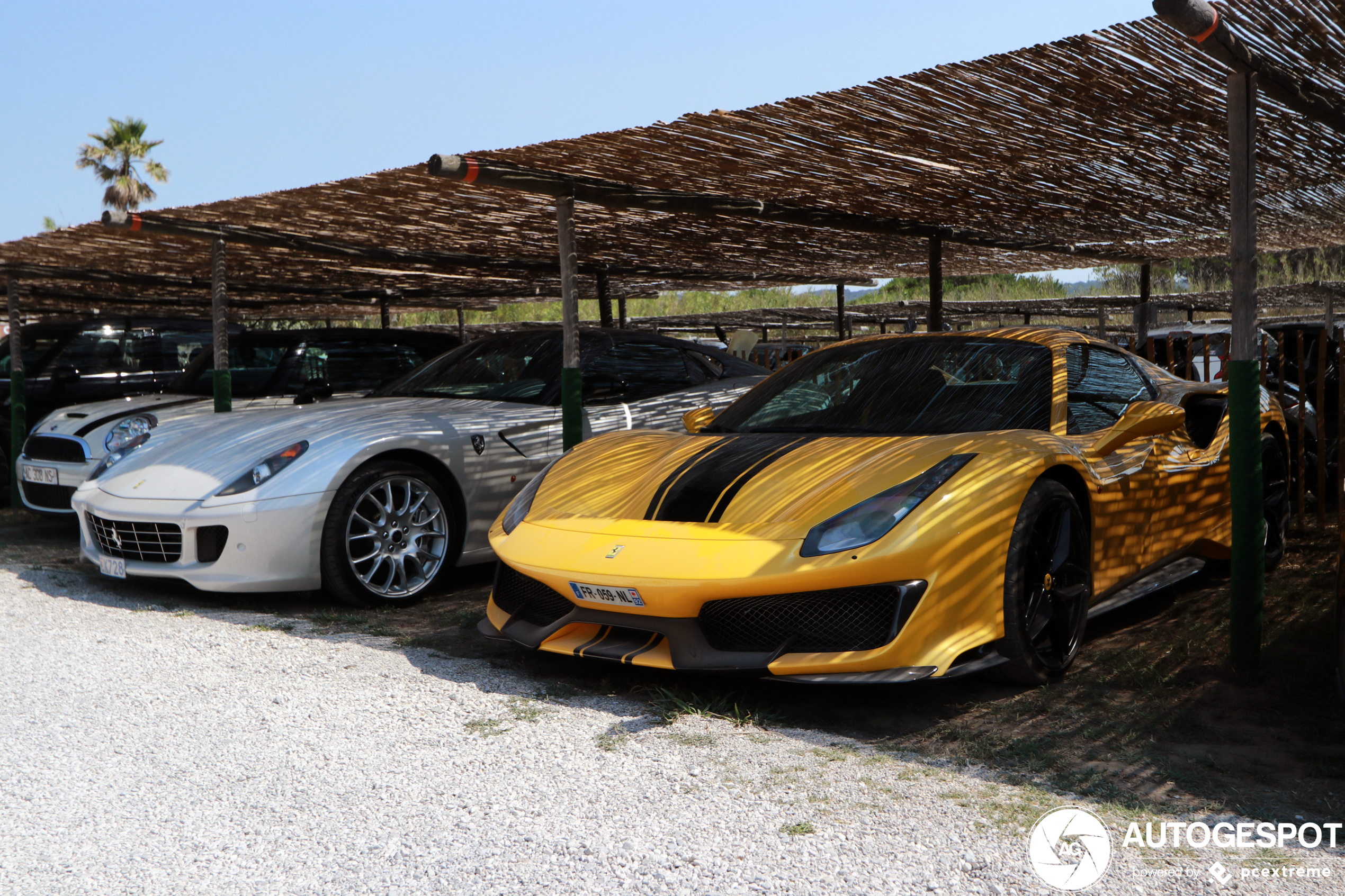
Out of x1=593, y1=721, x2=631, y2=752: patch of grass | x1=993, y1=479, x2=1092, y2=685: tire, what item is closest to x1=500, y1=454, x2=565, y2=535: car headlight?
x1=593, y1=721, x2=631, y2=752: patch of grass

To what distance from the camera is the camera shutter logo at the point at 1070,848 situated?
2432 mm

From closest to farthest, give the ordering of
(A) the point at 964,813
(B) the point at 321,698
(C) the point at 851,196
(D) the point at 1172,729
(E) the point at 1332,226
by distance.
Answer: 1. (A) the point at 964,813
2. (D) the point at 1172,729
3. (B) the point at 321,698
4. (C) the point at 851,196
5. (E) the point at 1332,226

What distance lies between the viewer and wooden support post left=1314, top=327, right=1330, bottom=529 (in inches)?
270

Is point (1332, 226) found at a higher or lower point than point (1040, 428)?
higher

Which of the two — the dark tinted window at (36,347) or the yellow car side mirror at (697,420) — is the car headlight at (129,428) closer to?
the dark tinted window at (36,347)

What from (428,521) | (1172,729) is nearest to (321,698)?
(428,521)

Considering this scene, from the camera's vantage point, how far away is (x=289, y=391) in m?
8.55

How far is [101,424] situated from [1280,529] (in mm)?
7731

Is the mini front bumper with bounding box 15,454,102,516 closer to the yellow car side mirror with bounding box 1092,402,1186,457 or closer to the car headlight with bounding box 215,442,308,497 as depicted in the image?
the car headlight with bounding box 215,442,308,497

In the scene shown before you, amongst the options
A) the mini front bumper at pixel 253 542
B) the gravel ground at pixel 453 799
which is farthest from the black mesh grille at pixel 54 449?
the gravel ground at pixel 453 799

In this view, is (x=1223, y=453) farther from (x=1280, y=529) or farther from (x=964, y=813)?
(x=964, y=813)

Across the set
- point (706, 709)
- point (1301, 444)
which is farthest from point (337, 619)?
point (1301, 444)

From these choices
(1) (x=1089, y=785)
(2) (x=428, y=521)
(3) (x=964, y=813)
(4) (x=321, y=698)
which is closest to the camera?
(3) (x=964, y=813)

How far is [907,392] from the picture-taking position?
182 inches
